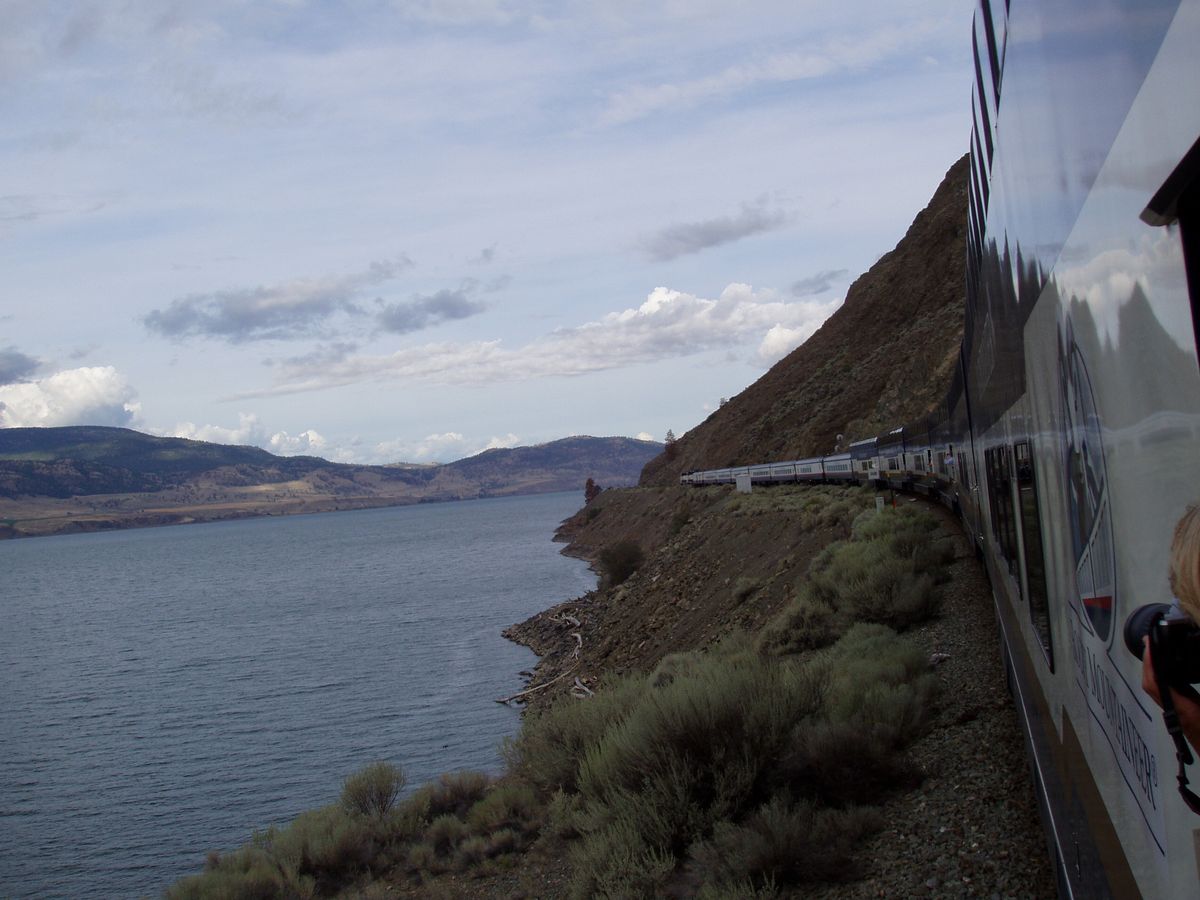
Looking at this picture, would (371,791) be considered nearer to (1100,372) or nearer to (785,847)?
(785,847)

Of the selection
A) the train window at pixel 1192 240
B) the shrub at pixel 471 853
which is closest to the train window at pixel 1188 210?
the train window at pixel 1192 240

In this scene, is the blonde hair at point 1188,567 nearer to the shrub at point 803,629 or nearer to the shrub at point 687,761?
the shrub at point 687,761

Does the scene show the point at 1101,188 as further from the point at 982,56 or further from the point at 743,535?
the point at 743,535

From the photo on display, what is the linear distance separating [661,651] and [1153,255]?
84.0 feet

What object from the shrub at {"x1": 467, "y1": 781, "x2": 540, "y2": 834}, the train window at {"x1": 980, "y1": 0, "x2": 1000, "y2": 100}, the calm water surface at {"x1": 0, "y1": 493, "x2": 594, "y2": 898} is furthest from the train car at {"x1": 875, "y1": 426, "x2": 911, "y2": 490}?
the train window at {"x1": 980, "y1": 0, "x2": 1000, "y2": 100}

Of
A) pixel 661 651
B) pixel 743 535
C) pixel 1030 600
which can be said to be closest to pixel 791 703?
pixel 1030 600

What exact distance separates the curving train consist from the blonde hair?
0.25 metres

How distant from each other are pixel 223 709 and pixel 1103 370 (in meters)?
34.4

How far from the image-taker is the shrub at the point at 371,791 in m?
15.2

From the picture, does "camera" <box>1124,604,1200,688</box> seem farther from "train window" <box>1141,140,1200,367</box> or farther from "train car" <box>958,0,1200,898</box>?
"train window" <box>1141,140,1200,367</box>

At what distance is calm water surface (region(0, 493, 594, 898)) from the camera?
69.4 ft

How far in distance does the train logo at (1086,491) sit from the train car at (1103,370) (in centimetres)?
1

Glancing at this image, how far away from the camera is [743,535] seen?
115ft

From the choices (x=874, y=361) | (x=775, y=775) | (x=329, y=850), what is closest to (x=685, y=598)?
(x=329, y=850)
